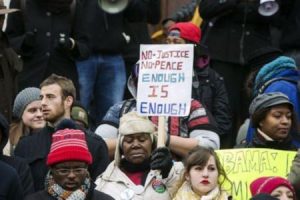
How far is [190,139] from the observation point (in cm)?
1278

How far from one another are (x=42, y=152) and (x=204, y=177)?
4.73 ft

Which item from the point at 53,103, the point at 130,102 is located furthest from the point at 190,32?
the point at 53,103

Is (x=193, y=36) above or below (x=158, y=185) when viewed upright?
above

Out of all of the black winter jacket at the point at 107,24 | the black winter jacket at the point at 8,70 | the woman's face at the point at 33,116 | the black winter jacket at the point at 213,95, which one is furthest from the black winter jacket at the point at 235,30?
the woman's face at the point at 33,116

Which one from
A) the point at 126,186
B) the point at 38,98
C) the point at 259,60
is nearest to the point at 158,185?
the point at 126,186

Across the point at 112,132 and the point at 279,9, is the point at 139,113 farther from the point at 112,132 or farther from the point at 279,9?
the point at 279,9

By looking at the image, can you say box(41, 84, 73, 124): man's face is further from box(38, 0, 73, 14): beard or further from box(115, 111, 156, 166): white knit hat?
box(38, 0, 73, 14): beard

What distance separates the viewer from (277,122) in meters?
12.6

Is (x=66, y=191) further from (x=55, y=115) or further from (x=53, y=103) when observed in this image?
(x=53, y=103)

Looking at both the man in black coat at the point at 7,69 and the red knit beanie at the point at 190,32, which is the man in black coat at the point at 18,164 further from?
the red knit beanie at the point at 190,32

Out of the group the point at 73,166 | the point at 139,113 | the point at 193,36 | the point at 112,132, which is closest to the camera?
the point at 73,166

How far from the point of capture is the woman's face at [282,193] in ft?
36.7

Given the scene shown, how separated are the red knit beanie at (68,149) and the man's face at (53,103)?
4.28 feet

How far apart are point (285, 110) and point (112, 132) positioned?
1513mm
